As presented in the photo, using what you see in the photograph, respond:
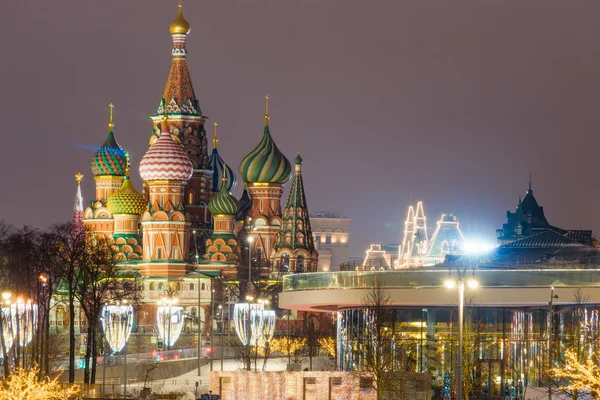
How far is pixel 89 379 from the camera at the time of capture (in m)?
78.8

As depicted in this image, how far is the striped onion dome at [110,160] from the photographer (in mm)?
149875

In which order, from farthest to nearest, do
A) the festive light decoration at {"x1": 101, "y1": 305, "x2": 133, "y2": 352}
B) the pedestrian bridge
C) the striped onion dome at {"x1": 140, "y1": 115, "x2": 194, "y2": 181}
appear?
the striped onion dome at {"x1": 140, "y1": 115, "x2": 194, "y2": 181} → the festive light decoration at {"x1": 101, "y1": 305, "x2": 133, "y2": 352} → the pedestrian bridge

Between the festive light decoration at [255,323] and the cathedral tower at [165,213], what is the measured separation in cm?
3110

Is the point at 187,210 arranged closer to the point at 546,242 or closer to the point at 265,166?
the point at 265,166

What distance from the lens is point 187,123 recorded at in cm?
14638

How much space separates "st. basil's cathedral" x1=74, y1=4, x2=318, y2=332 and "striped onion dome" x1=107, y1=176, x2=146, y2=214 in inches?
3.1

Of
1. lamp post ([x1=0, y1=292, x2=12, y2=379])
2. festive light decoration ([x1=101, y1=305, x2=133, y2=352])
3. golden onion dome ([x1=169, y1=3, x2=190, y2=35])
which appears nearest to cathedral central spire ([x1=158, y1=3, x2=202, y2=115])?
golden onion dome ([x1=169, y1=3, x2=190, y2=35])

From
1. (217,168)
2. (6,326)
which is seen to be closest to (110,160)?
(217,168)

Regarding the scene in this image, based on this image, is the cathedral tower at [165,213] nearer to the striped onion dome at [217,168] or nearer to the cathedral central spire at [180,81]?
the cathedral central spire at [180,81]

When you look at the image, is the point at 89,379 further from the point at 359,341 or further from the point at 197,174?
the point at 197,174

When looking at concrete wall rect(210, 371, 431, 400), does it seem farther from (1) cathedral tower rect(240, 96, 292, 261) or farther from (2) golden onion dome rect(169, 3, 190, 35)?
(2) golden onion dome rect(169, 3, 190, 35)

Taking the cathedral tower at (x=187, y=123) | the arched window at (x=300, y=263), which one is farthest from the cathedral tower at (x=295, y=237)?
the cathedral tower at (x=187, y=123)

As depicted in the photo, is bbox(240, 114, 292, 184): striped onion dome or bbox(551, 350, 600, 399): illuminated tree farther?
bbox(240, 114, 292, 184): striped onion dome

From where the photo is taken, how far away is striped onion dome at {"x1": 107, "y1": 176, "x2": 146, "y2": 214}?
144125 millimetres
